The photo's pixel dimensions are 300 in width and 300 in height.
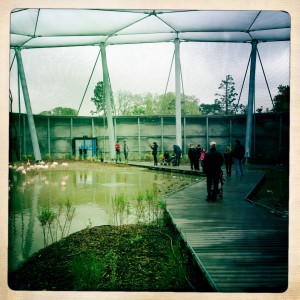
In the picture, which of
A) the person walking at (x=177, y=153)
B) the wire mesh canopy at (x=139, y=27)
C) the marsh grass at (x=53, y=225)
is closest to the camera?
the marsh grass at (x=53, y=225)

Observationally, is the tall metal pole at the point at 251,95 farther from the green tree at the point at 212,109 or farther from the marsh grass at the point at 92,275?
the marsh grass at the point at 92,275

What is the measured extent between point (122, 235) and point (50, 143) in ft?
10.00

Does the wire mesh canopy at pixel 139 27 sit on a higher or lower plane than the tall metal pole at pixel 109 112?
higher

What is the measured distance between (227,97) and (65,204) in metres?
3.59

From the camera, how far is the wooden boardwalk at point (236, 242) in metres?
2.15

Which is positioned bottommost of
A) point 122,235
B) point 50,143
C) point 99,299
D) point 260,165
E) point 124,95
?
point 99,299

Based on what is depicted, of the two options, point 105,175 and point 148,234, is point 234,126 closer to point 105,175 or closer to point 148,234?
point 148,234

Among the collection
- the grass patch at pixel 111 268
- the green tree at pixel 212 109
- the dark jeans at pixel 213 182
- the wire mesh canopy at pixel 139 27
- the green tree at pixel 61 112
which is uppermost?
the wire mesh canopy at pixel 139 27

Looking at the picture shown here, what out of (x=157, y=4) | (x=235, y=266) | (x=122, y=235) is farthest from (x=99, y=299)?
(x=157, y=4)

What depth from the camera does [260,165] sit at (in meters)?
5.52

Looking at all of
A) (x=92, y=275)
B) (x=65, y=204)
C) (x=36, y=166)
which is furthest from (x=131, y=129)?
(x=92, y=275)

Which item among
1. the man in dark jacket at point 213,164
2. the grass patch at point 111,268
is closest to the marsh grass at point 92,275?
the grass patch at point 111,268

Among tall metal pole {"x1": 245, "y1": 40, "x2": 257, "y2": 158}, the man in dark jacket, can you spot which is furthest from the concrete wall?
the man in dark jacket

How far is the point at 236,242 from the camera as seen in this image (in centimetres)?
268
